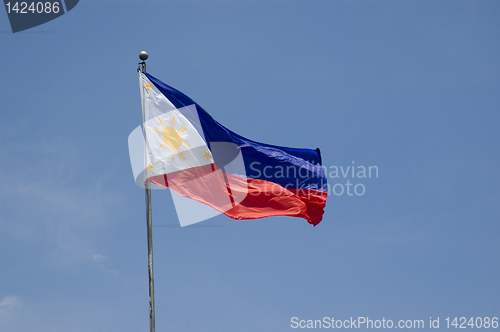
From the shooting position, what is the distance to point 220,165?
33625 mm

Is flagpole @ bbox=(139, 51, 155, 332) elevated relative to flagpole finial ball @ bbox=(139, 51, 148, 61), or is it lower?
lower

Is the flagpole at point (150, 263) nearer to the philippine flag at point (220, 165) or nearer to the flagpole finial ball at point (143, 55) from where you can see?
the philippine flag at point (220, 165)

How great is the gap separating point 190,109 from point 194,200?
4370mm

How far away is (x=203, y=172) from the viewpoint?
107 feet

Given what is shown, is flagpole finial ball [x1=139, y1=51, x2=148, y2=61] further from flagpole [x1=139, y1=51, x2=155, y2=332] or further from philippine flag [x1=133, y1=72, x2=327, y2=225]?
flagpole [x1=139, y1=51, x2=155, y2=332]

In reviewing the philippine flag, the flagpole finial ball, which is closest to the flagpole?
the philippine flag

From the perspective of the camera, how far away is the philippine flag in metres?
31.3

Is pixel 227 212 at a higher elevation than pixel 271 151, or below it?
below

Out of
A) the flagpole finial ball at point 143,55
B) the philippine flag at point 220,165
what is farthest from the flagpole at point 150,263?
the flagpole finial ball at point 143,55

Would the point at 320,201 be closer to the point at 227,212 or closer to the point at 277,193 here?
the point at 277,193

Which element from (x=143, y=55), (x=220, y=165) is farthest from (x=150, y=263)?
(x=143, y=55)

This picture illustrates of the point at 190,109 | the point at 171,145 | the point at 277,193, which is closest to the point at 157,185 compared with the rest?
the point at 171,145

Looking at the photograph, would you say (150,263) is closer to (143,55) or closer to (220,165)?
(220,165)

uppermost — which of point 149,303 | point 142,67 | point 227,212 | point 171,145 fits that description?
point 142,67
